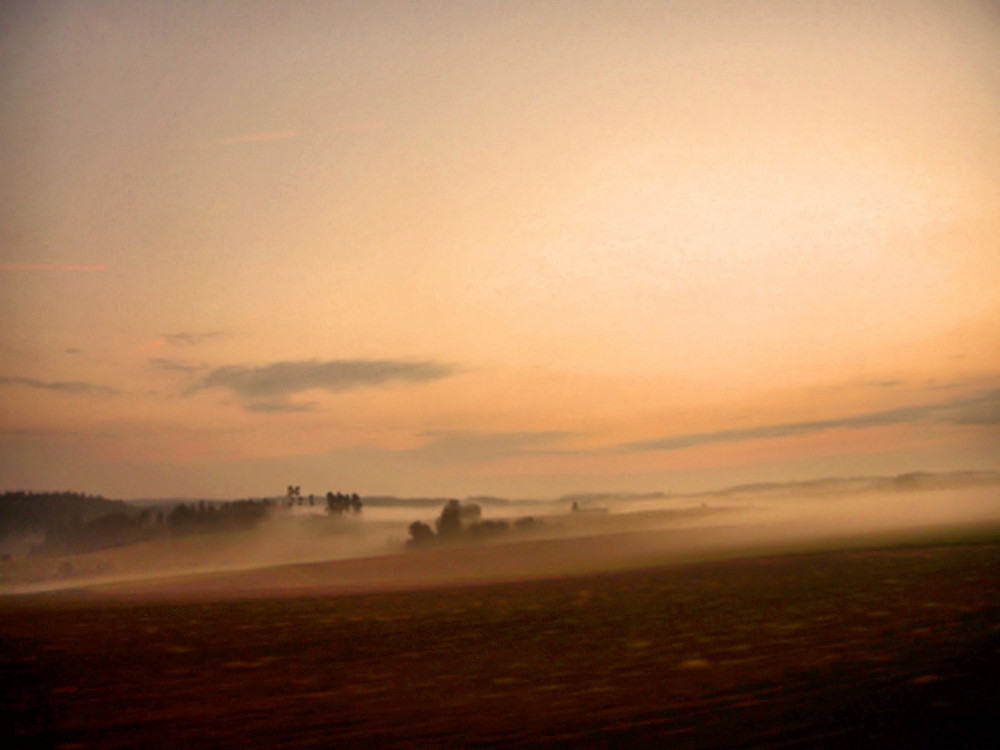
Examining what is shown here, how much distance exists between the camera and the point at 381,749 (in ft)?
11.7

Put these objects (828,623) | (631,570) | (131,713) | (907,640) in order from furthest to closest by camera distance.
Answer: (631,570) < (828,623) < (907,640) < (131,713)

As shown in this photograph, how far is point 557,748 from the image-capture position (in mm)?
3471

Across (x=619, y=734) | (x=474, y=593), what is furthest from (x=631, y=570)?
(x=619, y=734)

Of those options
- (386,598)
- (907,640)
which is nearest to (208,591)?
(386,598)

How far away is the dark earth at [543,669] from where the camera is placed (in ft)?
12.2

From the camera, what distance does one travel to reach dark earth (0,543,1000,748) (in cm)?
373

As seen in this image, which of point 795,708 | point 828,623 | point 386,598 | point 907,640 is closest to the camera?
point 795,708

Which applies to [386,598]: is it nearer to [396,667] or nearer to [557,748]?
[396,667]

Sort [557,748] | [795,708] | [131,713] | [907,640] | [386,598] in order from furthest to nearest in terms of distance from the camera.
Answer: [386,598] → [907,640] → [131,713] → [795,708] → [557,748]

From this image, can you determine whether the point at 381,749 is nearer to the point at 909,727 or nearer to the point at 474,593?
the point at 909,727

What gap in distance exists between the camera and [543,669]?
5.06 metres

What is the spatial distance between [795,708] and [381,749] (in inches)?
78.2

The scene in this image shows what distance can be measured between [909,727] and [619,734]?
1.26 metres

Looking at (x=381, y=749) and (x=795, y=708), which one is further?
(x=795, y=708)
